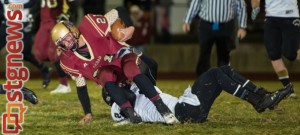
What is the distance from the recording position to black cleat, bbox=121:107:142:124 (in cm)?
743

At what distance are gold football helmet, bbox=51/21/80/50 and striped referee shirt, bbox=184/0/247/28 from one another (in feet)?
14.2

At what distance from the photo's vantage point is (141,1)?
1825 cm

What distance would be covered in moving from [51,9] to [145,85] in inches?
217

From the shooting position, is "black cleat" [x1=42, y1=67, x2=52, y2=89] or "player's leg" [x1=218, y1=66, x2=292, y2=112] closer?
"player's leg" [x1=218, y1=66, x2=292, y2=112]

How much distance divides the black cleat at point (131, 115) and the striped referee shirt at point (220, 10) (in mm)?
4198

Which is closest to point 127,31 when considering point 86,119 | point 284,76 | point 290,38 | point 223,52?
point 86,119

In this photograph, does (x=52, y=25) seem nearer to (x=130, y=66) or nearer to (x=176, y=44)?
(x=130, y=66)

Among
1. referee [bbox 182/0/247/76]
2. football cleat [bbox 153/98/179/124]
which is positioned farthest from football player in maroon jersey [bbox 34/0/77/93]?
football cleat [bbox 153/98/179/124]

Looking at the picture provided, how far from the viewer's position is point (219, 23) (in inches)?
450

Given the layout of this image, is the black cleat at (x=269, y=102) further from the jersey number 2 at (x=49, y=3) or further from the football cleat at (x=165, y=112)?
the jersey number 2 at (x=49, y=3)

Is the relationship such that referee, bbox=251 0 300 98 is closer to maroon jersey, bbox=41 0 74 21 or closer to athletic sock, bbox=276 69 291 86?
athletic sock, bbox=276 69 291 86

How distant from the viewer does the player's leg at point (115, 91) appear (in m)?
7.39

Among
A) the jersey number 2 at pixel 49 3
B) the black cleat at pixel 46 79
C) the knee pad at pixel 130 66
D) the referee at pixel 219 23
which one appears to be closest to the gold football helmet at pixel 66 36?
the knee pad at pixel 130 66

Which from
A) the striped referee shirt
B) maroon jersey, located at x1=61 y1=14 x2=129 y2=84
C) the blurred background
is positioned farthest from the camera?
the blurred background
